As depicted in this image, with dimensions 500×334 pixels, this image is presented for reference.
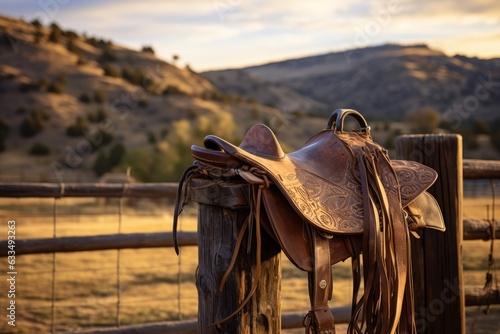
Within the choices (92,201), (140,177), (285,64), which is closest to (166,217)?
(92,201)

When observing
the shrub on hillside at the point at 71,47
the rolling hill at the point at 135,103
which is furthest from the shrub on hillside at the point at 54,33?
the shrub on hillside at the point at 71,47

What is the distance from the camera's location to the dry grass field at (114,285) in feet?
15.8

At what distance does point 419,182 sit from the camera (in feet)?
6.90

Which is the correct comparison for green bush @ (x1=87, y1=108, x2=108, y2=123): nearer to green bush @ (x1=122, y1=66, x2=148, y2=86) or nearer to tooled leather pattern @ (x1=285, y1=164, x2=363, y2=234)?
green bush @ (x1=122, y1=66, x2=148, y2=86)

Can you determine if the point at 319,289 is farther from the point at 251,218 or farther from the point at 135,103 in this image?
the point at 135,103

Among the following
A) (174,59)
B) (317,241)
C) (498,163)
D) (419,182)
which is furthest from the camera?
(174,59)

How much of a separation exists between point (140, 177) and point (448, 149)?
14592 mm

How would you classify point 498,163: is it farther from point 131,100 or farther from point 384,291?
point 131,100

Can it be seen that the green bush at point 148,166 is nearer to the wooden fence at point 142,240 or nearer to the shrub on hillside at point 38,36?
the wooden fence at point 142,240

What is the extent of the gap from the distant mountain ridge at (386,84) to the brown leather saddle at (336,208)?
44967 millimetres

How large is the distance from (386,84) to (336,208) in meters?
56.0

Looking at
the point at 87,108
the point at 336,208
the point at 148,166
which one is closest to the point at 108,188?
the point at 336,208

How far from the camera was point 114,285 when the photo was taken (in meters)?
6.45

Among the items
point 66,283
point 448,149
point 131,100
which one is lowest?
point 66,283
